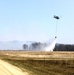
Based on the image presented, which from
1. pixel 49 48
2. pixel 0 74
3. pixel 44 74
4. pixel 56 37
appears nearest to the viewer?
pixel 0 74

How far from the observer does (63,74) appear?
33.9 m

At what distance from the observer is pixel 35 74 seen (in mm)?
31203

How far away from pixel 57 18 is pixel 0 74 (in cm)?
7991

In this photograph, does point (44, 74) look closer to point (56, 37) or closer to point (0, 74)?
point (0, 74)

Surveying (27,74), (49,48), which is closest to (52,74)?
(27,74)

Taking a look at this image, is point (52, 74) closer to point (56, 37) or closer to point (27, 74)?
point (27, 74)

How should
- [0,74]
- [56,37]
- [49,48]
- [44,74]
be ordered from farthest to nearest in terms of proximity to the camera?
[49,48] → [56,37] → [44,74] → [0,74]

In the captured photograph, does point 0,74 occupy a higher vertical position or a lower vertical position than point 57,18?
lower

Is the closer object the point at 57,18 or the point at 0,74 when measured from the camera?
the point at 0,74

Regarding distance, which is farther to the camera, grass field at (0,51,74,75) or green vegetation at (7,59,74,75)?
grass field at (0,51,74,75)

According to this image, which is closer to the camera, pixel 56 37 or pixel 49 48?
pixel 56 37

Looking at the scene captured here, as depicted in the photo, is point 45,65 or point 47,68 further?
point 45,65

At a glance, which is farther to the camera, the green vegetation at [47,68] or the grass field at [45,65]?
the grass field at [45,65]

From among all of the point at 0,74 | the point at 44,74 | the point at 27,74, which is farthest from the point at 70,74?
the point at 0,74
